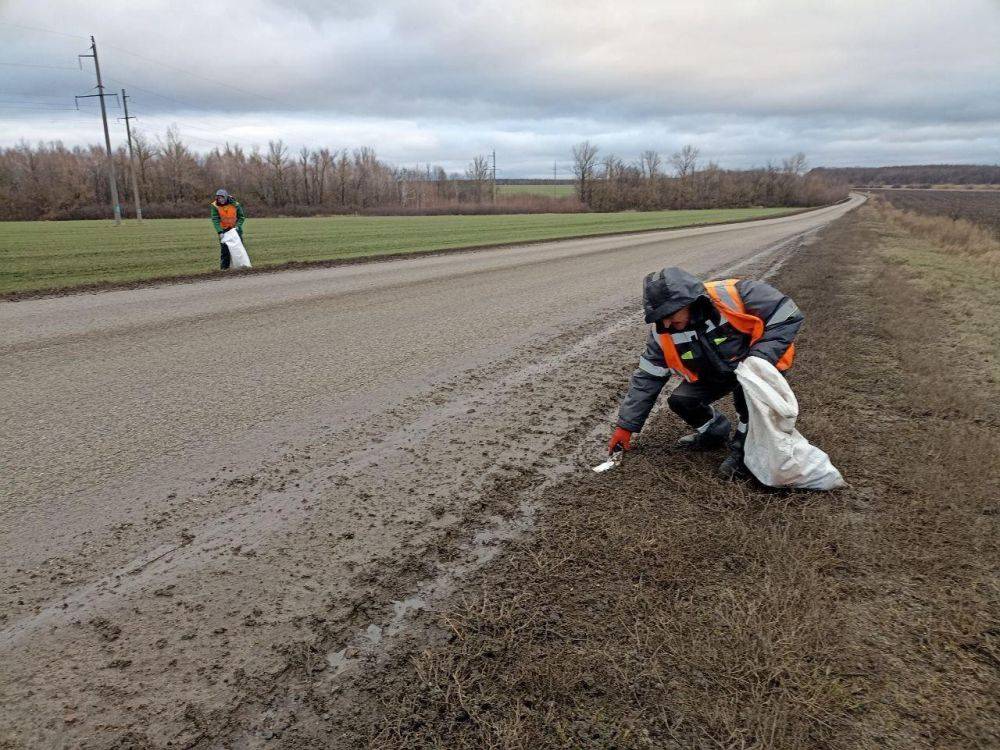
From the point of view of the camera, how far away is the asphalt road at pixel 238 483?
220 cm

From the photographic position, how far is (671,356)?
12.1 feet

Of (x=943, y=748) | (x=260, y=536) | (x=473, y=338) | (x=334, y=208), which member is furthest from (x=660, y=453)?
(x=334, y=208)

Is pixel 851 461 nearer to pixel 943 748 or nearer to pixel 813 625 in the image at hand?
pixel 813 625

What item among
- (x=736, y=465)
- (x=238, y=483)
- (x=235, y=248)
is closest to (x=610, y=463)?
(x=736, y=465)

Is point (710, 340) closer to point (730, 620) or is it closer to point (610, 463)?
point (610, 463)

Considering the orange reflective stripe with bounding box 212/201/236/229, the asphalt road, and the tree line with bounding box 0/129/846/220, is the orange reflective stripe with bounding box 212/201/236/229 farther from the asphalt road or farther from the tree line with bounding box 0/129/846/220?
the tree line with bounding box 0/129/846/220

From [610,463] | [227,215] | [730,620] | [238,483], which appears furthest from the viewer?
[227,215]

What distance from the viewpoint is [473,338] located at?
7121mm

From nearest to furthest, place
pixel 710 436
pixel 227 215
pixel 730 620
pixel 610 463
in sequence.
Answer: pixel 730 620 < pixel 610 463 < pixel 710 436 < pixel 227 215

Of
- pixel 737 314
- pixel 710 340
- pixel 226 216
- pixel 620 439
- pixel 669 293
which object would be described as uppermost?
pixel 226 216

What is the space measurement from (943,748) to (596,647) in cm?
112

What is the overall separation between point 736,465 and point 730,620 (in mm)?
1490

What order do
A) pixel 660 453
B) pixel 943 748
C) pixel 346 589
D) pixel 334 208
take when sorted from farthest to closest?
pixel 334 208 < pixel 660 453 < pixel 346 589 < pixel 943 748

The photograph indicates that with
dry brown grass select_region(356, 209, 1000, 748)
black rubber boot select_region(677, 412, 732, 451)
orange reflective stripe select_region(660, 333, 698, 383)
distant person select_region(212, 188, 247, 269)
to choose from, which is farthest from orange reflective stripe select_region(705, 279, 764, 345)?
distant person select_region(212, 188, 247, 269)
